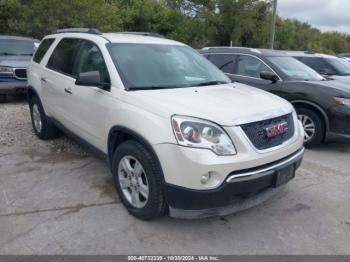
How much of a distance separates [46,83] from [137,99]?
7.88ft

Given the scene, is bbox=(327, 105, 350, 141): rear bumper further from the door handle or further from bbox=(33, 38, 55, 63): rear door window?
bbox=(33, 38, 55, 63): rear door window

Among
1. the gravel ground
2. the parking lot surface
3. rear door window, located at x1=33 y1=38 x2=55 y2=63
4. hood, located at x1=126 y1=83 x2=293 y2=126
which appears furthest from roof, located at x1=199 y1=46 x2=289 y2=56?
the gravel ground

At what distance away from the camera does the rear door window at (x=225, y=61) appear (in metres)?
Answer: 7.23

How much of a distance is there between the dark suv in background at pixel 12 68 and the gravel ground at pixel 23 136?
78 centimetres

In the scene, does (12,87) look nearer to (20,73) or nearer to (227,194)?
(20,73)

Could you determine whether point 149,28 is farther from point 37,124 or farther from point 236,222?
point 236,222

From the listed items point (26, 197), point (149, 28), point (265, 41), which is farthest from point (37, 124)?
point (265, 41)

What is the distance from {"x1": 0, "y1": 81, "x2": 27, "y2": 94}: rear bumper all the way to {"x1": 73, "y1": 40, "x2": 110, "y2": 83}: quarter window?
183 inches

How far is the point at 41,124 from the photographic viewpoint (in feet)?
19.0

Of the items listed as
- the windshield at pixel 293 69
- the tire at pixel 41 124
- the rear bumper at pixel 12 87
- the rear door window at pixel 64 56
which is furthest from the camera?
the rear bumper at pixel 12 87

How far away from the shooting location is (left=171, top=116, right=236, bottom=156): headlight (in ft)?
9.59

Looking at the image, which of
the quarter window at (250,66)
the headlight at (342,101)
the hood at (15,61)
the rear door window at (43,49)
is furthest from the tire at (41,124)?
the headlight at (342,101)

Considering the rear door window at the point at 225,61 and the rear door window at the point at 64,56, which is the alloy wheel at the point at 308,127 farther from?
the rear door window at the point at 64,56

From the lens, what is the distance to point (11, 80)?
27.7ft
